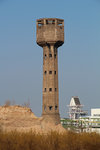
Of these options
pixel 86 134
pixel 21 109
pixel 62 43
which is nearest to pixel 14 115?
pixel 21 109

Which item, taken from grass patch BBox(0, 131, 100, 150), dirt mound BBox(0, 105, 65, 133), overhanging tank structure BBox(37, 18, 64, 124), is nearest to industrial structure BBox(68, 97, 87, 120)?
overhanging tank structure BBox(37, 18, 64, 124)

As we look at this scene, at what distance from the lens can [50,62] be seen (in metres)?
62.7

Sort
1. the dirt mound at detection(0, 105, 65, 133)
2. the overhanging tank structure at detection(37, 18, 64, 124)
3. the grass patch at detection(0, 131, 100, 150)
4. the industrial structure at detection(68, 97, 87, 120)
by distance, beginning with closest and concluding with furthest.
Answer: the grass patch at detection(0, 131, 100, 150) < the dirt mound at detection(0, 105, 65, 133) < the overhanging tank structure at detection(37, 18, 64, 124) < the industrial structure at detection(68, 97, 87, 120)

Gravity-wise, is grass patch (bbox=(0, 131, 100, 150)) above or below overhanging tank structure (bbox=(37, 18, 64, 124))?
below

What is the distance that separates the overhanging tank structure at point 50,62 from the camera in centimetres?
6178

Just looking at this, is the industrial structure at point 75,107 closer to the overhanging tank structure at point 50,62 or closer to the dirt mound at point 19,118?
the overhanging tank structure at point 50,62

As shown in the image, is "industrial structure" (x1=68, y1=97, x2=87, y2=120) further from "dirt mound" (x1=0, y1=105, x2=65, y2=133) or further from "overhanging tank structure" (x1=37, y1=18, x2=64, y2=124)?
"dirt mound" (x1=0, y1=105, x2=65, y2=133)

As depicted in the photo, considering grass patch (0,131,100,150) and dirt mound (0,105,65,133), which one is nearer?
grass patch (0,131,100,150)

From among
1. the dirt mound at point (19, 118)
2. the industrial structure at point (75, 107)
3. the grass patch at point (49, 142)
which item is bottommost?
the grass patch at point (49, 142)

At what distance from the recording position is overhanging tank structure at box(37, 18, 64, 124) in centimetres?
6178

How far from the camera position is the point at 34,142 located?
20078mm

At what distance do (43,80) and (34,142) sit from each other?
140ft

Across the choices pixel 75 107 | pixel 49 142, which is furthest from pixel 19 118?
pixel 75 107

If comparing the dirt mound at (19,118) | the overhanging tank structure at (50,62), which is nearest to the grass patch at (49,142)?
the dirt mound at (19,118)
